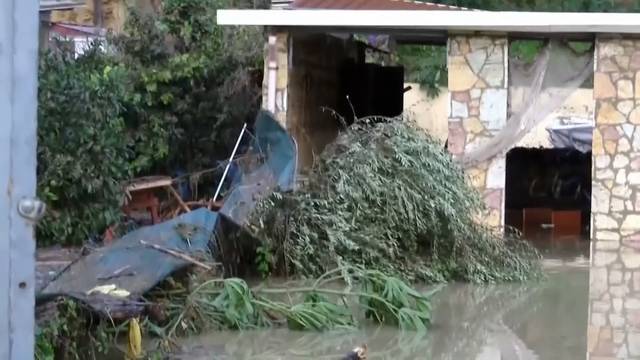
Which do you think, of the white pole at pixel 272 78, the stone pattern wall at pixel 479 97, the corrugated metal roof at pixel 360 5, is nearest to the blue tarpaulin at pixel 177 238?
the white pole at pixel 272 78

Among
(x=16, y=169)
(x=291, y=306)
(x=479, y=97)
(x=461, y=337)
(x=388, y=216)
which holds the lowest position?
→ (x=461, y=337)

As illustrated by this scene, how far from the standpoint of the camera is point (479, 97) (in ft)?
50.5

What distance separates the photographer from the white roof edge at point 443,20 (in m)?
14.5

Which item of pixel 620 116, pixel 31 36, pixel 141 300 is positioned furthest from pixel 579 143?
pixel 31 36

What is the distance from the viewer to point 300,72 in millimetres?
16781

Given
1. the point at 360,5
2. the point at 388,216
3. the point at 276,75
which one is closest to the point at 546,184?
the point at 360,5

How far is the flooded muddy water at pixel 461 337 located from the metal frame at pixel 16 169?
6317mm

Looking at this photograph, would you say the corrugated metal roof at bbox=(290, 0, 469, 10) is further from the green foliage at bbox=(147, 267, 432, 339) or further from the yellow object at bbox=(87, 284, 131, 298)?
the yellow object at bbox=(87, 284, 131, 298)

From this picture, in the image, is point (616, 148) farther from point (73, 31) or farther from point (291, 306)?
point (73, 31)

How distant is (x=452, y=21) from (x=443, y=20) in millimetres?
133

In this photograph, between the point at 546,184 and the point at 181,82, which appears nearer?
the point at 181,82

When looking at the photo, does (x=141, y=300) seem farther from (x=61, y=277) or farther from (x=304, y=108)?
(x=304, y=108)

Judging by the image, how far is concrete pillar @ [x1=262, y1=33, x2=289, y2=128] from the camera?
15516mm

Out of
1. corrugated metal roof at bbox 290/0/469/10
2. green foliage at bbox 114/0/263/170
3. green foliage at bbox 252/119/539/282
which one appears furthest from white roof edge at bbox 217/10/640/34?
green foliage at bbox 252/119/539/282
